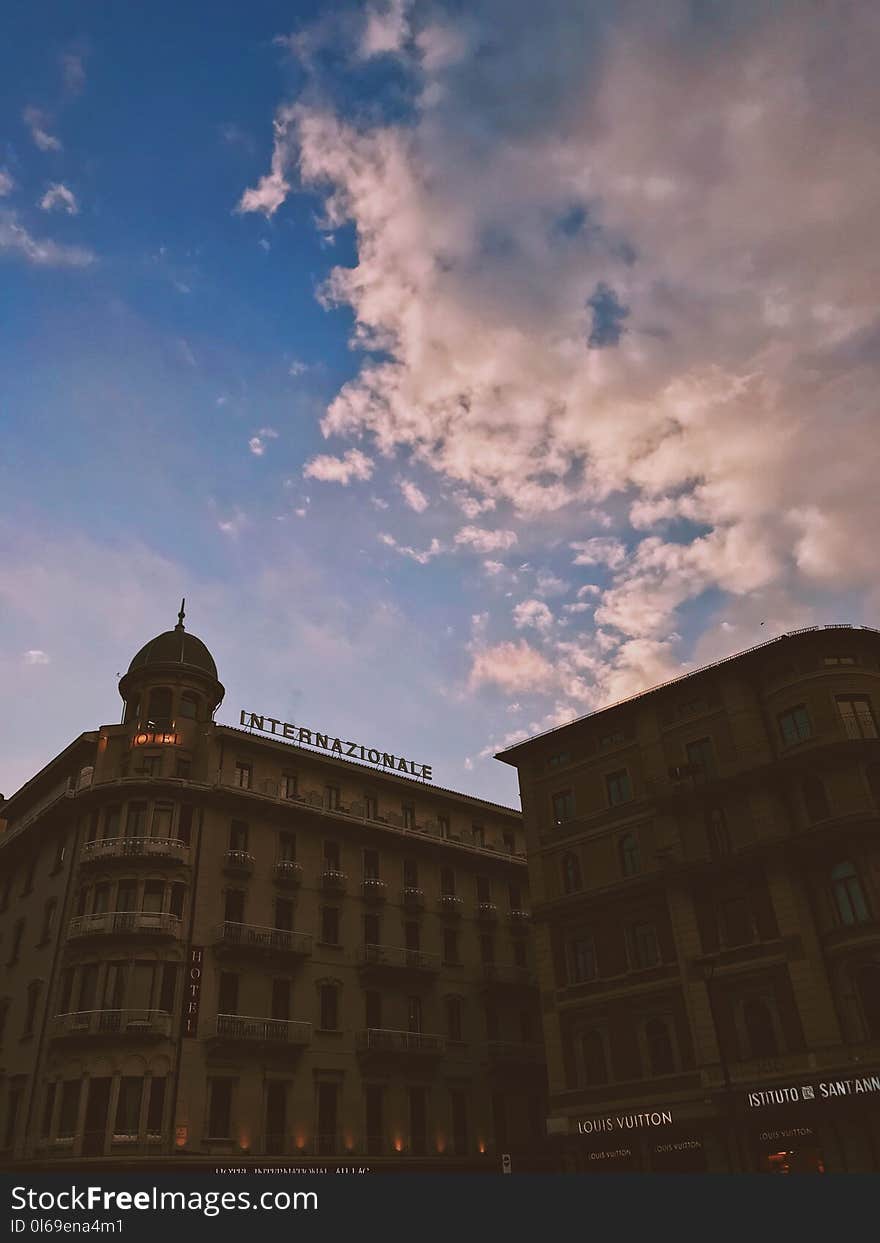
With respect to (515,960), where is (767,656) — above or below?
above

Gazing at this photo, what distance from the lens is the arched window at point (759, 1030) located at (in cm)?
3550

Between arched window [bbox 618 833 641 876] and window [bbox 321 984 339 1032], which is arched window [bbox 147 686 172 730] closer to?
window [bbox 321 984 339 1032]

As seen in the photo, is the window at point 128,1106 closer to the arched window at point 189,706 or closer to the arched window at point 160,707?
the arched window at point 160,707

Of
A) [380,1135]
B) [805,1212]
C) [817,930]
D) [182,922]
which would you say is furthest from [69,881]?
[805,1212]

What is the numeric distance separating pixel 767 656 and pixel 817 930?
1154cm

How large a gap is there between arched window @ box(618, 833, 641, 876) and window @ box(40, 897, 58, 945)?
27579 mm

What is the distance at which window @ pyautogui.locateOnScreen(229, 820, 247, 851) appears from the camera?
48.1 meters

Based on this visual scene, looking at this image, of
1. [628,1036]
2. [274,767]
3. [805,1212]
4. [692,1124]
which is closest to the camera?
[805,1212]

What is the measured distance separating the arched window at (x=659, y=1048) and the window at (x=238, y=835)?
21.5 metres

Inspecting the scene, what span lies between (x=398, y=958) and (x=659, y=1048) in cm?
1621

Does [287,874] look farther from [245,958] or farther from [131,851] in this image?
[131,851]

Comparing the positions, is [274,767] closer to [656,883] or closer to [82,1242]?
[656,883]

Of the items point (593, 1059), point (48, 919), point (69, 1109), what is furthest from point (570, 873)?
point (48, 919)

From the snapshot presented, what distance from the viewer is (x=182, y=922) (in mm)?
44125
